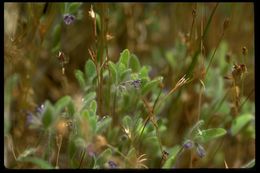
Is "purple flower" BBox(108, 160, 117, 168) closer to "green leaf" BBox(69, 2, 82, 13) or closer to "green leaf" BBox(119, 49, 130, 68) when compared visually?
"green leaf" BBox(119, 49, 130, 68)

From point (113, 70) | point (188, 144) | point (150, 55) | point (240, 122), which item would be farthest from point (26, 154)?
point (150, 55)

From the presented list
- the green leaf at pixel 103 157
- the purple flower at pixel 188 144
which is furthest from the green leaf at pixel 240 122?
the green leaf at pixel 103 157

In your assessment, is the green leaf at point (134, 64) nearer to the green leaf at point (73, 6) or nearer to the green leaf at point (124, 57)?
the green leaf at point (124, 57)

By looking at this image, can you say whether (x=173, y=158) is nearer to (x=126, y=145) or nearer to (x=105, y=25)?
(x=126, y=145)

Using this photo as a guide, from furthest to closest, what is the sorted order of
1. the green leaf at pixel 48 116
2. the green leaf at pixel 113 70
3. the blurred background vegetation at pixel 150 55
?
the blurred background vegetation at pixel 150 55 < the green leaf at pixel 113 70 < the green leaf at pixel 48 116

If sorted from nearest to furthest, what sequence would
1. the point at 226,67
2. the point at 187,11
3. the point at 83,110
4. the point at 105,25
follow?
1. the point at 83,110
2. the point at 105,25
3. the point at 226,67
4. the point at 187,11

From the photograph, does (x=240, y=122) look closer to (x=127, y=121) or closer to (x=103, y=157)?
(x=127, y=121)

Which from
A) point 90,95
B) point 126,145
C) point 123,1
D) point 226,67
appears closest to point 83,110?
point 90,95
